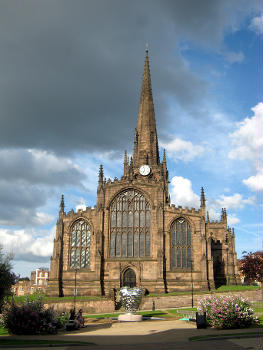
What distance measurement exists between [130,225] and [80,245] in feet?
26.0

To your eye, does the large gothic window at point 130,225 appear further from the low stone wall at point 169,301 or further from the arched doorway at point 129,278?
the low stone wall at point 169,301

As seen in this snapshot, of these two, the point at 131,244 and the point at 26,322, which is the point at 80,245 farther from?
the point at 26,322

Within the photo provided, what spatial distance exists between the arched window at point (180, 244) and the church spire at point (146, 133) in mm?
20664

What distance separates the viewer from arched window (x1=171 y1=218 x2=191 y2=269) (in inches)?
2151

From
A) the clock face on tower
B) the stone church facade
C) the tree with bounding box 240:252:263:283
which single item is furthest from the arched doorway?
the clock face on tower

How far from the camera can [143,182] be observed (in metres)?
57.0

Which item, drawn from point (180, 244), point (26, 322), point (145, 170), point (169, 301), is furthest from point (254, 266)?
point (145, 170)

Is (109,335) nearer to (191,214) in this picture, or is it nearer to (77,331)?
(77,331)

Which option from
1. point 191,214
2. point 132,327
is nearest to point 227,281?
point 191,214

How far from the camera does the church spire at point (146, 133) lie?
245ft

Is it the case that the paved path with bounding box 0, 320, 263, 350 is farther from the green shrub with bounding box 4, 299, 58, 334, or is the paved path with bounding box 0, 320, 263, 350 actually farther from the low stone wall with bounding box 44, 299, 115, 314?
the low stone wall with bounding box 44, 299, 115, 314

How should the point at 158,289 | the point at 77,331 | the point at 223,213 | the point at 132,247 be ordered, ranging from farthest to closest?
1. the point at 223,213
2. the point at 132,247
3. the point at 158,289
4. the point at 77,331

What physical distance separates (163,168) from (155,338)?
58.4m

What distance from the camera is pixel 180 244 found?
55250mm
